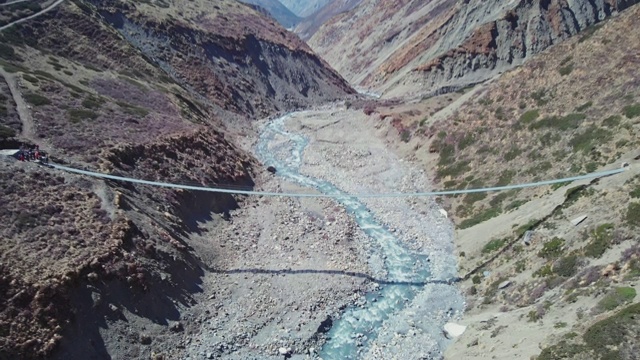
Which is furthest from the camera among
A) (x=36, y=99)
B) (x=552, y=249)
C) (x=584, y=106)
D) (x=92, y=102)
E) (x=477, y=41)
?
(x=477, y=41)

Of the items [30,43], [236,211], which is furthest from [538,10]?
[30,43]

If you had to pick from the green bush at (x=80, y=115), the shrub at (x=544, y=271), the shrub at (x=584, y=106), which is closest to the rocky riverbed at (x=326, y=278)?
the shrub at (x=544, y=271)

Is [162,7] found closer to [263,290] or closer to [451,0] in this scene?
Result: [263,290]

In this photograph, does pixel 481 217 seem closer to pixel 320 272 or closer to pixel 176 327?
pixel 320 272

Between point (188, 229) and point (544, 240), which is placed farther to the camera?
point (188, 229)

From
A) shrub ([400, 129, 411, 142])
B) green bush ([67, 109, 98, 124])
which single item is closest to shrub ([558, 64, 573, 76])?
shrub ([400, 129, 411, 142])

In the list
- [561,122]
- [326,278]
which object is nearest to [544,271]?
[326,278]
